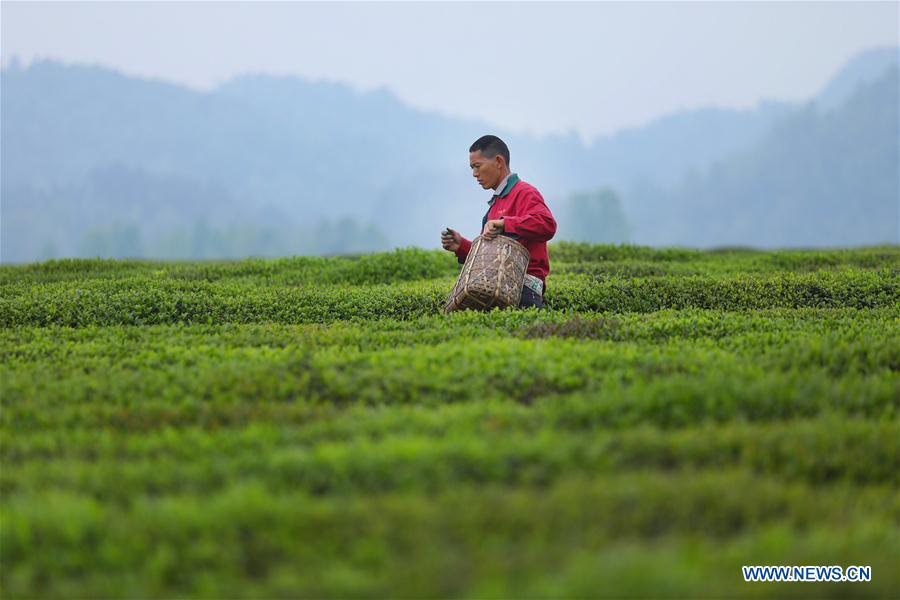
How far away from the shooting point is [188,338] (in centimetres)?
799

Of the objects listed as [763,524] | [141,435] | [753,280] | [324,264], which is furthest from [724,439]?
[324,264]

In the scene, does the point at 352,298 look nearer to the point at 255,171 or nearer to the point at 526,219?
the point at 526,219

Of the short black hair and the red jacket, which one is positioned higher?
the short black hair

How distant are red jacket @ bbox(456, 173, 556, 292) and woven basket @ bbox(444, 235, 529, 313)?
0.51 ft

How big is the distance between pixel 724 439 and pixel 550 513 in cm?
144

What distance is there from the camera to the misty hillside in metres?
101

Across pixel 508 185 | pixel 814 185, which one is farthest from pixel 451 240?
pixel 814 185

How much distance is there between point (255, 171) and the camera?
14800cm

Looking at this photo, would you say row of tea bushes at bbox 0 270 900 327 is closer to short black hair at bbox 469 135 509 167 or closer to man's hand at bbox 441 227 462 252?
man's hand at bbox 441 227 462 252

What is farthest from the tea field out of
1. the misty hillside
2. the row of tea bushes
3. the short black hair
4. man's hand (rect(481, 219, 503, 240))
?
the misty hillside

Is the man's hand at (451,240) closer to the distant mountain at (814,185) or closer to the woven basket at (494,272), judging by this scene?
the woven basket at (494,272)

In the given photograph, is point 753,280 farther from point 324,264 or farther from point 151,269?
point 151,269

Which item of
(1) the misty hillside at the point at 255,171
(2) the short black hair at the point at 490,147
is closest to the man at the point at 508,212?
(2) the short black hair at the point at 490,147

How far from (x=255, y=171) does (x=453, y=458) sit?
149392 millimetres
